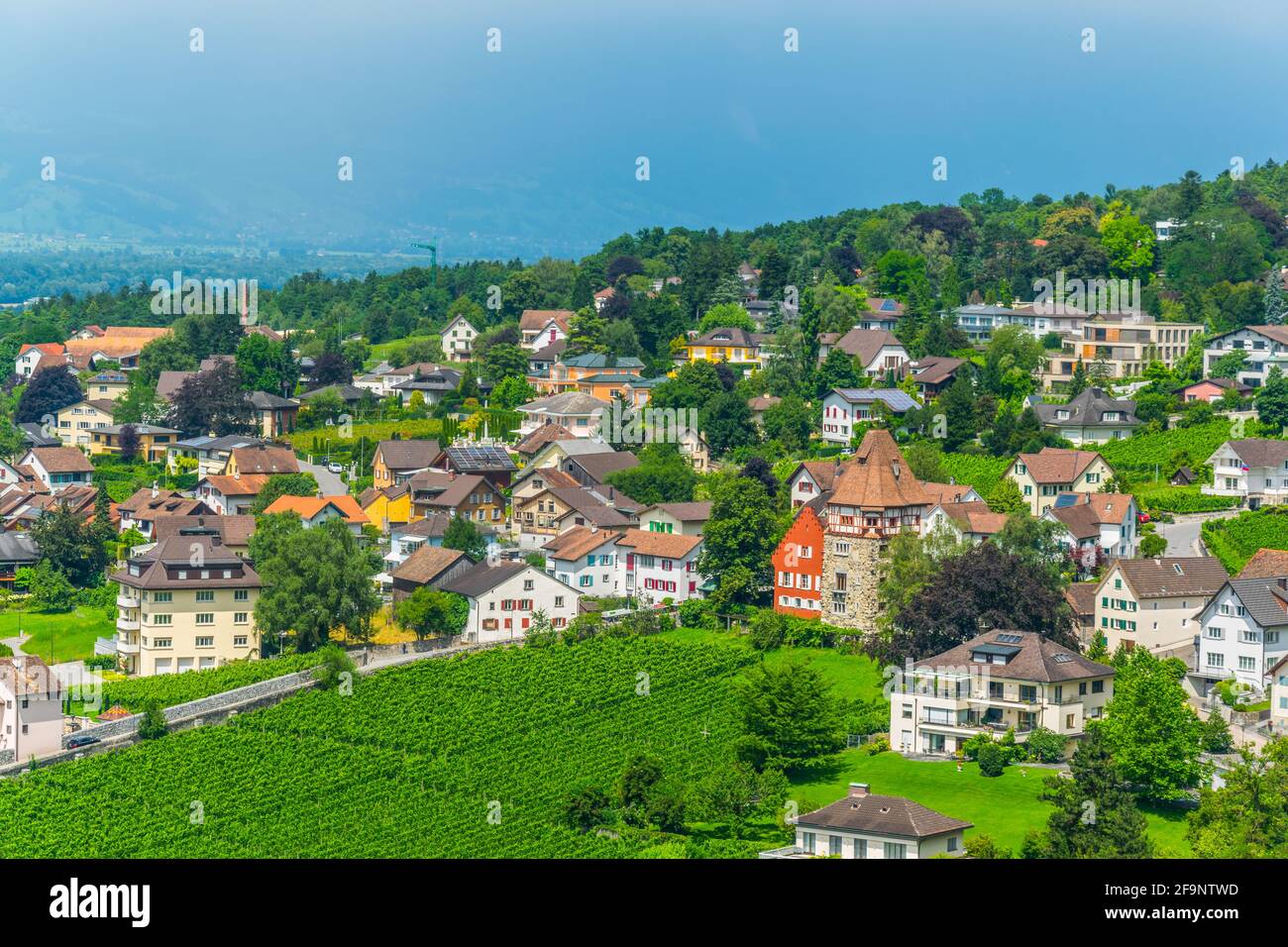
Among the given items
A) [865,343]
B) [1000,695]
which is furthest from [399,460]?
[1000,695]

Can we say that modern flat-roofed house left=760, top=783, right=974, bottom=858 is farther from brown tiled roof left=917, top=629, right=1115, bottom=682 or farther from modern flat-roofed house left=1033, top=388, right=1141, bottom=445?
modern flat-roofed house left=1033, top=388, right=1141, bottom=445

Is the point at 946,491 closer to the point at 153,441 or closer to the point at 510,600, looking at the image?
the point at 510,600

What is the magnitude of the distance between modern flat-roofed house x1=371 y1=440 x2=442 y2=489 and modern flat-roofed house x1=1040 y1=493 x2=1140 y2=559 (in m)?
21.2

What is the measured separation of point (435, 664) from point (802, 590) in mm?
8930

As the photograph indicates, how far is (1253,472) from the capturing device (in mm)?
49688

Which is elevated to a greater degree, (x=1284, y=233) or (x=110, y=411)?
(x=1284, y=233)

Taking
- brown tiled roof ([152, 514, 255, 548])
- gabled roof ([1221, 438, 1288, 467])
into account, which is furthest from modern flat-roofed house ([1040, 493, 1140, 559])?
brown tiled roof ([152, 514, 255, 548])

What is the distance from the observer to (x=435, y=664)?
→ 144 ft

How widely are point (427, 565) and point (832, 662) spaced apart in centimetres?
1204

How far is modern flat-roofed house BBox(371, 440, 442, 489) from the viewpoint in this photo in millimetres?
59219
